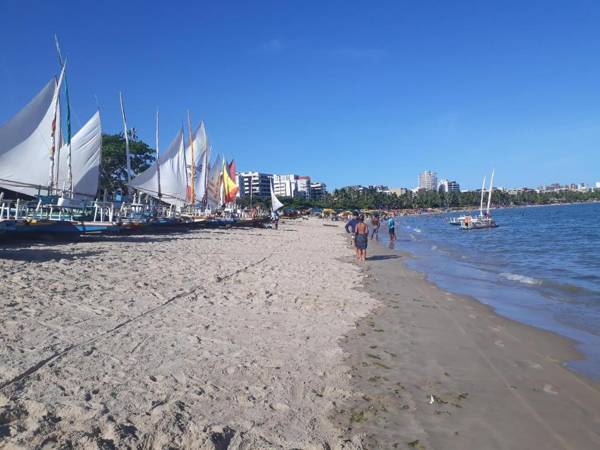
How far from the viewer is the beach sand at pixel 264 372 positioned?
3500 mm

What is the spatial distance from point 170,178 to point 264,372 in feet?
95.2

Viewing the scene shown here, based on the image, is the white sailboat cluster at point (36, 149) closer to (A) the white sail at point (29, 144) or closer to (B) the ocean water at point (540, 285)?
(A) the white sail at point (29, 144)

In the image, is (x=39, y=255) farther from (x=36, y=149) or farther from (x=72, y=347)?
(x=36, y=149)

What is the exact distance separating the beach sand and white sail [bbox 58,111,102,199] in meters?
13.9

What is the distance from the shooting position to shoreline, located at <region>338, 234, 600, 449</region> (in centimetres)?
376

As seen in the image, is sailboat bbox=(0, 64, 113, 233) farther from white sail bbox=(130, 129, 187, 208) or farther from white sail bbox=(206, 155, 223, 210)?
white sail bbox=(206, 155, 223, 210)

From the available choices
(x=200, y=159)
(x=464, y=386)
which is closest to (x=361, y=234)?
(x=464, y=386)

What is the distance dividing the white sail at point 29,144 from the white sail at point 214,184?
22.0 meters

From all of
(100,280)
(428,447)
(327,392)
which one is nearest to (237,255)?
(100,280)

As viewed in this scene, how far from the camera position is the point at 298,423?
3.69 metres

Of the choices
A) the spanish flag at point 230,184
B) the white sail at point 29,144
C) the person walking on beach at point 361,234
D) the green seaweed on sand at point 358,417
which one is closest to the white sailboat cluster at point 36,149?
the white sail at point 29,144

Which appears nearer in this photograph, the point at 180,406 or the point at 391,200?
the point at 180,406

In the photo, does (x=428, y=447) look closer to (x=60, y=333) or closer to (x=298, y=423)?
(x=298, y=423)

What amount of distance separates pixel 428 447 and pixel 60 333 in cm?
429
